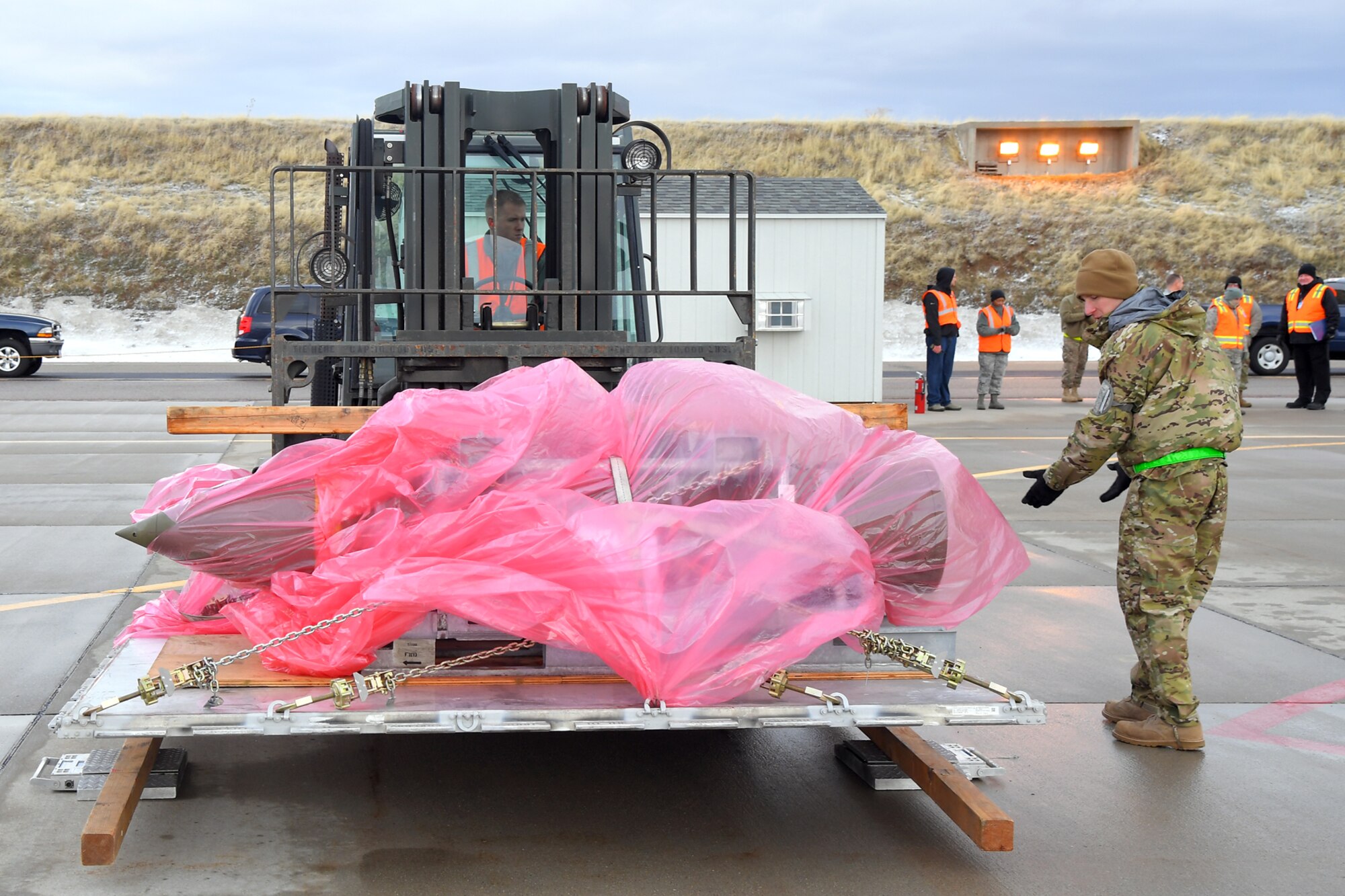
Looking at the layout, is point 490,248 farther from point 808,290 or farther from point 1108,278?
point 808,290

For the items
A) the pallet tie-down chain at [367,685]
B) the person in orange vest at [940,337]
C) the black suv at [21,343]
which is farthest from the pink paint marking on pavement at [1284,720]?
the black suv at [21,343]

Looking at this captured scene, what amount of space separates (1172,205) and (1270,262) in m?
4.42

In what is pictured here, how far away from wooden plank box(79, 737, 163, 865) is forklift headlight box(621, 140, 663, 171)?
10.4 feet

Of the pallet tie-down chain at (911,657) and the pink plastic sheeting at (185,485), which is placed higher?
the pink plastic sheeting at (185,485)

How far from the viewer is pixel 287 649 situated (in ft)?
13.5

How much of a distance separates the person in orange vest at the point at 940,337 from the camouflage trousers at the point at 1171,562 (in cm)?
1219

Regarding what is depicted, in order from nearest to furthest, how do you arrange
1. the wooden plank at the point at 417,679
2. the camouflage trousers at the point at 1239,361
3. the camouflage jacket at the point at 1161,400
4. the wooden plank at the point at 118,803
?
the wooden plank at the point at 118,803 → the wooden plank at the point at 417,679 → the camouflage jacket at the point at 1161,400 → the camouflage trousers at the point at 1239,361

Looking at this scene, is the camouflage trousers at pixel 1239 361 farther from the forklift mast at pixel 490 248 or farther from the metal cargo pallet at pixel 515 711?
the metal cargo pallet at pixel 515 711

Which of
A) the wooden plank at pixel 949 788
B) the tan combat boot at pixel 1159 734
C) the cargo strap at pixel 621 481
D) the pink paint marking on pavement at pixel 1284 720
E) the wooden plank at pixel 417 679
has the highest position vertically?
the cargo strap at pixel 621 481

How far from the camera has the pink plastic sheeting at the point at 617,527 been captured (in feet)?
12.3

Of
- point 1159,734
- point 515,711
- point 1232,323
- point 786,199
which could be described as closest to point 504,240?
point 515,711

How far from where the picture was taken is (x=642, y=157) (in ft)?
20.1

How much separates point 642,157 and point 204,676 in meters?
3.20

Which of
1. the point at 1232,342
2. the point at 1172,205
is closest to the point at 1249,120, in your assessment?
the point at 1172,205
